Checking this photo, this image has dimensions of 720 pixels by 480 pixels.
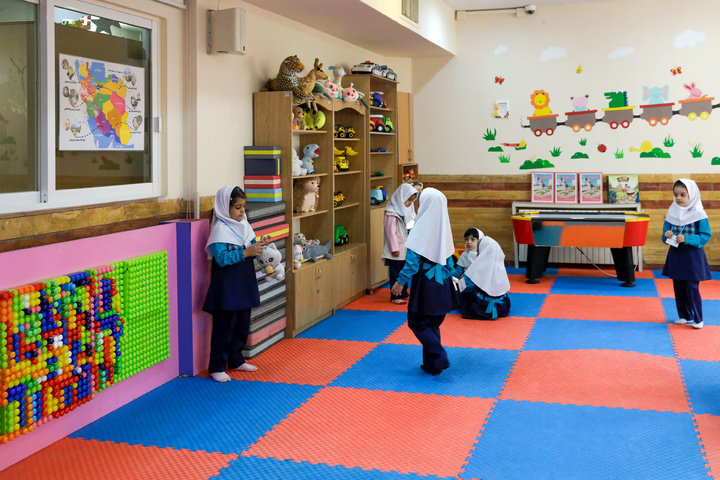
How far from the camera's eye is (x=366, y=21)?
284 inches

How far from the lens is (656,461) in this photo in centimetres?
369

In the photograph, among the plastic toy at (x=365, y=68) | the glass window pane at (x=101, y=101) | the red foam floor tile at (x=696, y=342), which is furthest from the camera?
the plastic toy at (x=365, y=68)

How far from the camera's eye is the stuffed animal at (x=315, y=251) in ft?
22.0

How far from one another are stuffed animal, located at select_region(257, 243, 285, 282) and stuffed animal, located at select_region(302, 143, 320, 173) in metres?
1.54

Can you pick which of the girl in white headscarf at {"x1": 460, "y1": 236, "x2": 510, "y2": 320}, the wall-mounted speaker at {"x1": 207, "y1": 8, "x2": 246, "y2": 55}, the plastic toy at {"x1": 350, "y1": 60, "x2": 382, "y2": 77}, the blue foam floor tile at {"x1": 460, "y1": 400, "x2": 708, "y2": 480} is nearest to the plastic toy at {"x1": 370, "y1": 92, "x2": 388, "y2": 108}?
the plastic toy at {"x1": 350, "y1": 60, "x2": 382, "y2": 77}

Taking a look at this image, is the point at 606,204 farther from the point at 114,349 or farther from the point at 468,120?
the point at 114,349

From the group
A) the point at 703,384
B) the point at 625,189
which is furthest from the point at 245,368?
the point at 625,189

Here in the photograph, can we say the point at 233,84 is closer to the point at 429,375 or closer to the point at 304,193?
the point at 304,193

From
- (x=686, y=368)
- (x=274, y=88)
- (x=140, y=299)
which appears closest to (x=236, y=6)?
(x=274, y=88)

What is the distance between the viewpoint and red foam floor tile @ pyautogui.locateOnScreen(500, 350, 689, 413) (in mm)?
4609

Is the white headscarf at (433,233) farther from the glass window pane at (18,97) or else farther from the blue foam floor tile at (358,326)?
the glass window pane at (18,97)

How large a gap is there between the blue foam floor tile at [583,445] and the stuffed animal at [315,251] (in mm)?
2685

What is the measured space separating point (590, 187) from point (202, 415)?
22.3ft

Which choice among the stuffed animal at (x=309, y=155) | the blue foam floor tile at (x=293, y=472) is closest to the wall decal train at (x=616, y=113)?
the stuffed animal at (x=309, y=155)
